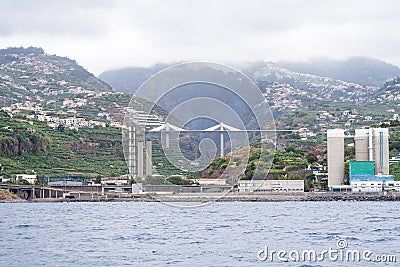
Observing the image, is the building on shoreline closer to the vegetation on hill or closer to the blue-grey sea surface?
the vegetation on hill

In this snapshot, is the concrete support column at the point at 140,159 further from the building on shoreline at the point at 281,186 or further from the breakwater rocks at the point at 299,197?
the building on shoreline at the point at 281,186

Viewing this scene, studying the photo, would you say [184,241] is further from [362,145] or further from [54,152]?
[54,152]

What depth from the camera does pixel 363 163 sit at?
52.2 m

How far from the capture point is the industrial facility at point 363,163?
A: 171 ft

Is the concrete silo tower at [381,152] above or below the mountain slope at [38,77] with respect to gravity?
below

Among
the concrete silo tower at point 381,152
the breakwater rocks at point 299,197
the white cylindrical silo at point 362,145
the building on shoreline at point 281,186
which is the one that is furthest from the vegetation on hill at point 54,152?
the concrete silo tower at point 381,152

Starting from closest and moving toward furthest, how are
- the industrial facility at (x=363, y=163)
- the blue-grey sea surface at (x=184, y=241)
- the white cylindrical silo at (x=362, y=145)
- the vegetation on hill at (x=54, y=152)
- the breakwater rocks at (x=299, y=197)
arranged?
the blue-grey sea surface at (x=184, y=241) < the breakwater rocks at (x=299, y=197) < the industrial facility at (x=363, y=163) < the white cylindrical silo at (x=362, y=145) < the vegetation on hill at (x=54, y=152)

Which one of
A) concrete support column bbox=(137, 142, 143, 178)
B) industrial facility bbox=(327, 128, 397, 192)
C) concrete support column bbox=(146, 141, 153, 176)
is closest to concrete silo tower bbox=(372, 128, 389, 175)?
industrial facility bbox=(327, 128, 397, 192)

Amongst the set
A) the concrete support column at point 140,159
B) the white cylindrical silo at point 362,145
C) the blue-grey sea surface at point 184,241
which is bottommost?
the blue-grey sea surface at point 184,241

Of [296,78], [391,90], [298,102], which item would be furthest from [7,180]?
[296,78]

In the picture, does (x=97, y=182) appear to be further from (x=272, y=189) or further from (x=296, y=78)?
(x=296, y=78)

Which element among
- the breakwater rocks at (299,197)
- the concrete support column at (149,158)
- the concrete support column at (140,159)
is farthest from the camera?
the breakwater rocks at (299,197)

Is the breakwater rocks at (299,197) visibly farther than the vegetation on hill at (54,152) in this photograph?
No

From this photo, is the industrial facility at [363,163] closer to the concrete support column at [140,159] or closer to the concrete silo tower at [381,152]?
the concrete silo tower at [381,152]
